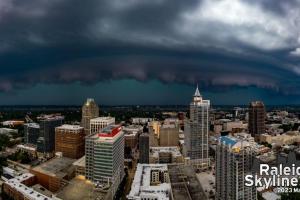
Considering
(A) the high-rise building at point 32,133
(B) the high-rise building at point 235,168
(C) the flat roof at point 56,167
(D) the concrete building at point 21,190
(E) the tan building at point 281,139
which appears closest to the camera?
(B) the high-rise building at point 235,168

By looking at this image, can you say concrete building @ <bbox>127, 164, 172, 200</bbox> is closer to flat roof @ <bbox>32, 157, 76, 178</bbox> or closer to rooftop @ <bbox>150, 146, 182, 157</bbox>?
rooftop @ <bbox>150, 146, 182, 157</bbox>

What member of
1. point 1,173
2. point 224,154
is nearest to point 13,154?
point 1,173

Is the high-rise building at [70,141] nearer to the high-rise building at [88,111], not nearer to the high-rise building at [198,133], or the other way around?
the high-rise building at [88,111]

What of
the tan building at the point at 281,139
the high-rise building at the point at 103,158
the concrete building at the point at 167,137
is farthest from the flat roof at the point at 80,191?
the tan building at the point at 281,139

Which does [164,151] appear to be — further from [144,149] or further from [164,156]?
[144,149]

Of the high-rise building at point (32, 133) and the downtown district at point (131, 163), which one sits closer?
the downtown district at point (131, 163)

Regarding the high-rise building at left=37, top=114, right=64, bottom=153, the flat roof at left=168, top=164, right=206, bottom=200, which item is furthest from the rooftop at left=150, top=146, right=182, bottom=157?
the high-rise building at left=37, top=114, right=64, bottom=153
